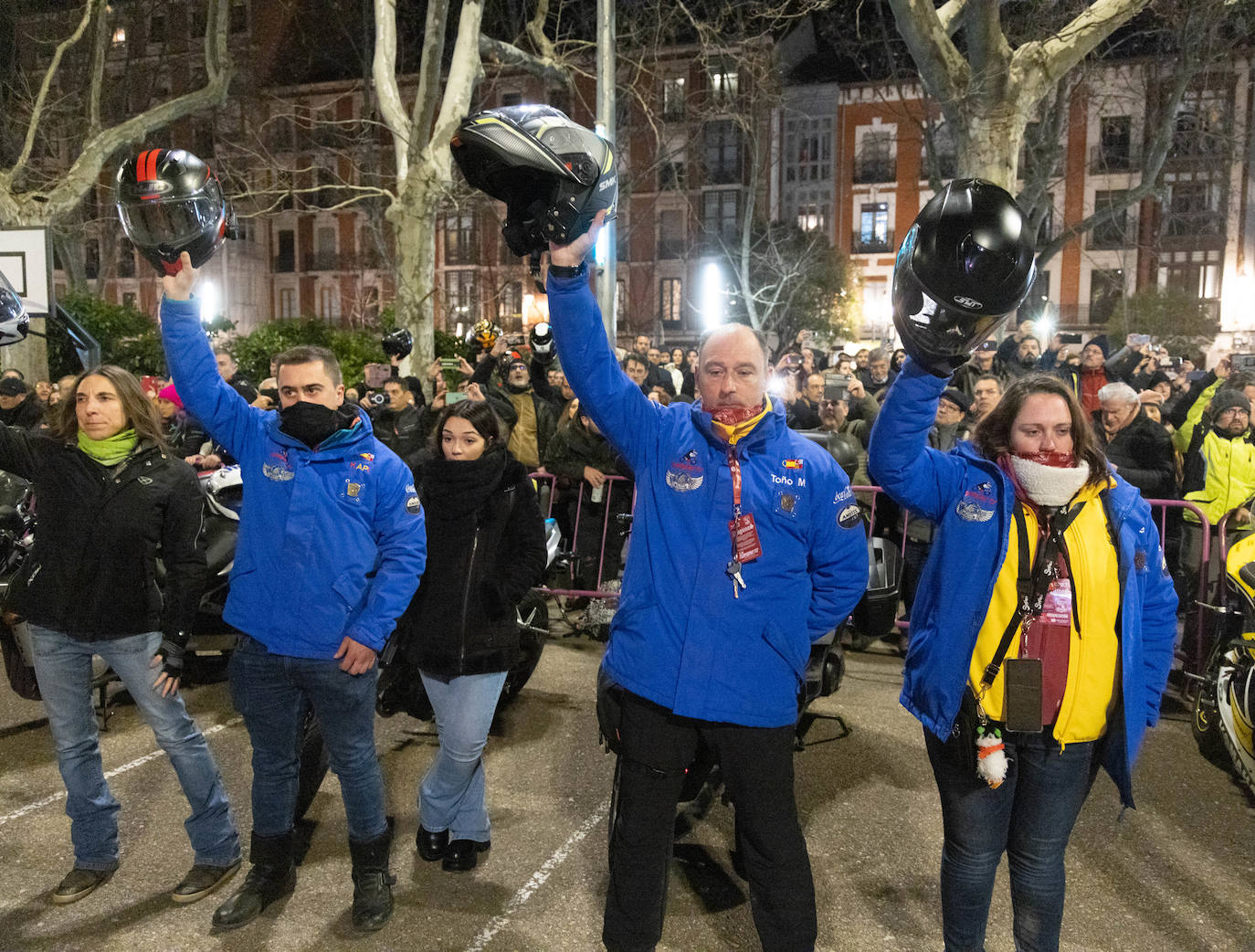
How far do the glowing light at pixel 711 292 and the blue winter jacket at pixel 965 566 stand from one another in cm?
3933

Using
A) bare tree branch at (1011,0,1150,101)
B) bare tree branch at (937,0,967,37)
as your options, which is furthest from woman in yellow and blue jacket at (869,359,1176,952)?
bare tree branch at (937,0,967,37)

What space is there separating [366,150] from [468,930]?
130ft

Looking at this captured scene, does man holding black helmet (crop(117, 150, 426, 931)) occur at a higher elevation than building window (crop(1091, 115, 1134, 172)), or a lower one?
lower

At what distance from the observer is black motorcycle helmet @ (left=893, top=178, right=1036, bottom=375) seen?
2562 mm

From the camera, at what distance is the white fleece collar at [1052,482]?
279cm

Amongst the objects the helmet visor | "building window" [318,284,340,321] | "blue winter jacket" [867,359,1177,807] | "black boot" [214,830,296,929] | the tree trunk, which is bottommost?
"black boot" [214,830,296,929]

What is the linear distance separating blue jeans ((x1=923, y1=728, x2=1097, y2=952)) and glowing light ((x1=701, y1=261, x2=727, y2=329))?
3951 cm

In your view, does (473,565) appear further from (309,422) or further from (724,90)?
(724,90)

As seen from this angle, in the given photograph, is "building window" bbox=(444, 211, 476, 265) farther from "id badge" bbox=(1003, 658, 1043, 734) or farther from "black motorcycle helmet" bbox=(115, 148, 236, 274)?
"id badge" bbox=(1003, 658, 1043, 734)

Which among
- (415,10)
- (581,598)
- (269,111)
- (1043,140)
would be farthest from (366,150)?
(581,598)

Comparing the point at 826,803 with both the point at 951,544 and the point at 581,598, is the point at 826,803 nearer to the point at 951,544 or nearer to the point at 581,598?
the point at 951,544

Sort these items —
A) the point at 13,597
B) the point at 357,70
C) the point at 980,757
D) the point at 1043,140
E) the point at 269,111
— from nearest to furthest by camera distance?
the point at 980,757, the point at 13,597, the point at 1043,140, the point at 269,111, the point at 357,70

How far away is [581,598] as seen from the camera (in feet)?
27.7

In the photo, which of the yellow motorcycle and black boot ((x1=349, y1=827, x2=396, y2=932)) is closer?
black boot ((x1=349, y1=827, x2=396, y2=932))
